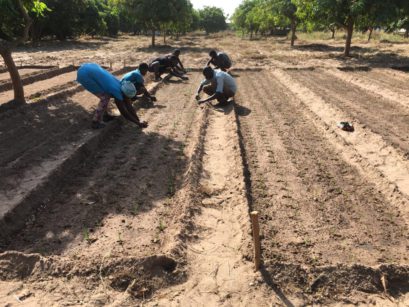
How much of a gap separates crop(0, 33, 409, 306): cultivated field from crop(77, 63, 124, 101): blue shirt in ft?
3.04

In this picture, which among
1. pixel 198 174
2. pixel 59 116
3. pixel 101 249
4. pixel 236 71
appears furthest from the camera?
pixel 236 71

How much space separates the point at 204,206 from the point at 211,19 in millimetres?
85262

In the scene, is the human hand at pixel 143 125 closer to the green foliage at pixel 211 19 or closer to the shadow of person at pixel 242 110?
the shadow of person at pixel 242 110

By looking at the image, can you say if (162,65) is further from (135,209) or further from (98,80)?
(135,209)

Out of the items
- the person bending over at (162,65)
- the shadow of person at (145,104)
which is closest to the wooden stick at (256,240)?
the shadow of person at (145,104)

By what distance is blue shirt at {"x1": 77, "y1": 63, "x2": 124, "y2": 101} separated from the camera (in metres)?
6.80

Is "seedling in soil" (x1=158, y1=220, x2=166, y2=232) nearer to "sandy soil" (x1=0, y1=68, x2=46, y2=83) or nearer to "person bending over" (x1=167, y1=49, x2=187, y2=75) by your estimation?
"person bending over" (x1=167, y1=49, x2=187, y2=75)

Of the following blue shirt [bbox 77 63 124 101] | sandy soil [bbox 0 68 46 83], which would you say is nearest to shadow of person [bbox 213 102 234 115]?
blue shirt [bbox 77 63 124 101]

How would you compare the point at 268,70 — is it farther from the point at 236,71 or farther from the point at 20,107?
the point at 20,107

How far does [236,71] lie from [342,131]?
31.4 feet

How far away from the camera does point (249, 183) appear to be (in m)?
5.41

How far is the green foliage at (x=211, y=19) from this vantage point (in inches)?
3258

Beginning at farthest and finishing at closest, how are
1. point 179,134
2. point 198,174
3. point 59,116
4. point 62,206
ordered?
point 59,116 < point 179,134 < point 198,174 < point 62,206

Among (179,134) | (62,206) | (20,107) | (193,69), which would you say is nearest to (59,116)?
(20,107)
